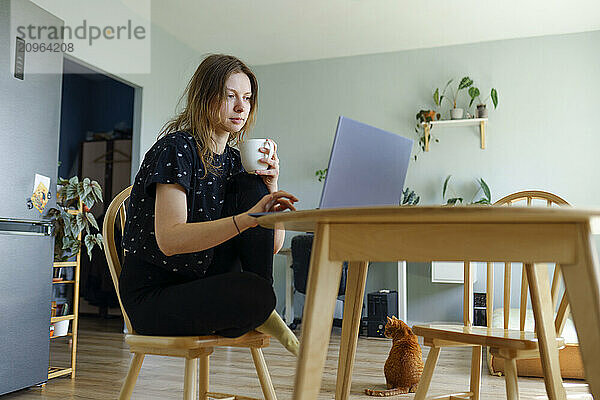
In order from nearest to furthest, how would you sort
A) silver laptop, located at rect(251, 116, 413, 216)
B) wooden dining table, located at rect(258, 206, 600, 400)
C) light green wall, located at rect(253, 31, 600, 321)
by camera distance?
wooden dining table, located at rect(258, 206, 600, 400) < silver laptop, located at rect(251, 116, 413, 216) < light green wall, located at rect(253, 31, 600, 321)

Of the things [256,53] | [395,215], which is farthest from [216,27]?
[395,215]

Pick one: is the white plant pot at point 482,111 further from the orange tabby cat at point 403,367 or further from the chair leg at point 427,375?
the chair leg at point 427,375

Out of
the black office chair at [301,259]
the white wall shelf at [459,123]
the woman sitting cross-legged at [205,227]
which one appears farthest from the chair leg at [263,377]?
the white wall shelf at [459,123]

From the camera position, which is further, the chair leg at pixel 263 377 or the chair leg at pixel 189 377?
the chair leg at pixel 263 377

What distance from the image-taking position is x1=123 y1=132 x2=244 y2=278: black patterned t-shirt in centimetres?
125

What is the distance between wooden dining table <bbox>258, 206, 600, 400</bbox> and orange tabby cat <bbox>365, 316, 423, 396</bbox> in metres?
1.61

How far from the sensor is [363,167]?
3.49ft

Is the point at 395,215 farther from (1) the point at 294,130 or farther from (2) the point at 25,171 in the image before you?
(1) the point at 294,130

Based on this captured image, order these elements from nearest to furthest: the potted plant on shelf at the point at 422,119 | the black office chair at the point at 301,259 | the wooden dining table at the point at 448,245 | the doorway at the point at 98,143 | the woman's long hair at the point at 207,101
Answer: the wooden dining table at the point at 448,245, the woman's long hair at the point at 207,101, the black office chair at the point at 301,259, the potted plant on shelf at the point at 422,119, the doorway at the point at 98,143

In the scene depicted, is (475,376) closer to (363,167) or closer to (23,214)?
(363,167)

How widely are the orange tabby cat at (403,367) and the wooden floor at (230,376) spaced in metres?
0.05

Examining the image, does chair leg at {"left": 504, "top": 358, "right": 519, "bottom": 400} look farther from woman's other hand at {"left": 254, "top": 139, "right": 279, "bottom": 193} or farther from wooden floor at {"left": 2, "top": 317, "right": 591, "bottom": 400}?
woman's other hand at {"left": 254, "top": 139, "right": 279, "bottom": 193}

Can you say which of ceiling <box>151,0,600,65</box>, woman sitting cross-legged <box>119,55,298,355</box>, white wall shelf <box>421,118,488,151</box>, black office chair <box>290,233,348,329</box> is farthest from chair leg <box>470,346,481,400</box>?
white wall shelf <box>421,118,488,151</box>

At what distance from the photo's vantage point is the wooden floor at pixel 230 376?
231 centimetres
